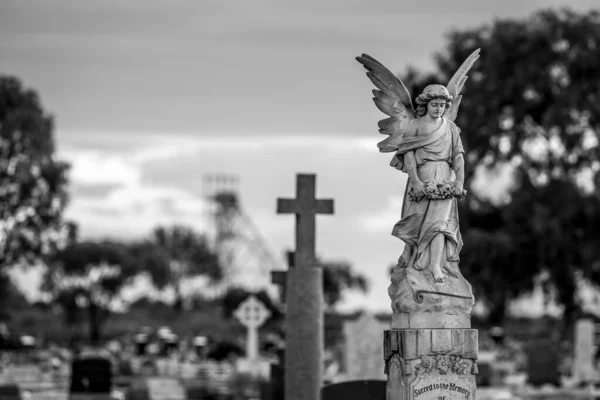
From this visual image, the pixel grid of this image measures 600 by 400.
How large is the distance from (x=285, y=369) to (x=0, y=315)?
45731mm

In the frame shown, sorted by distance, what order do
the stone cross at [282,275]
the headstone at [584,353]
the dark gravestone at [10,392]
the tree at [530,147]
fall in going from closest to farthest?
the stone cross at [282,275]
the dark gravestone at [10,392]
the headstone at [584,353]
the tree at [530,147]

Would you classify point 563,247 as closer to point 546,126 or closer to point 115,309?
point 546,126

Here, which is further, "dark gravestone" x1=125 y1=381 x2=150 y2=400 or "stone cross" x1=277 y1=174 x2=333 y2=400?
"dark gravestone" x1=125 y1=381 x2=150 y2=400

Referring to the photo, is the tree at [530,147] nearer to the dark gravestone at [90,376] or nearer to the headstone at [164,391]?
the headstone at [164,391]

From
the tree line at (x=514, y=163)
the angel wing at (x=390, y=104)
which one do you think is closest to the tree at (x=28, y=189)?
the tree line at (x=514, y=163)

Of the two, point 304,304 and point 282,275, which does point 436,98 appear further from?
point 282,275

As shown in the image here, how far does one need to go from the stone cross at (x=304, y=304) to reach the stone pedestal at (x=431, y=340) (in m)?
5.37

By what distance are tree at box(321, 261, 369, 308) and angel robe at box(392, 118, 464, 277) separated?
243ft

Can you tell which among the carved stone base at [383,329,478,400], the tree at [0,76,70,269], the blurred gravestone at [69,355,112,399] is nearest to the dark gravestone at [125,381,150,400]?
the blurred gravestone at [69,355,112,399]

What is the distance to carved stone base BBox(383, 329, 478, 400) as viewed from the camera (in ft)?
37.6

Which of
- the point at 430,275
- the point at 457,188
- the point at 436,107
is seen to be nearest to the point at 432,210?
the point at 457,188

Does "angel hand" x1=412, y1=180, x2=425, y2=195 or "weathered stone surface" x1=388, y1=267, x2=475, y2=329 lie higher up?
"angel hand" x1=412, y1=180, x2=425, y2=195

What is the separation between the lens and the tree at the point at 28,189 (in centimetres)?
4659

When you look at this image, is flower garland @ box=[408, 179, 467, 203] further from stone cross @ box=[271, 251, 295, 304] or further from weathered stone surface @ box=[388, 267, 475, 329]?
stone cross @ box=[271, 251, 295, 304]
